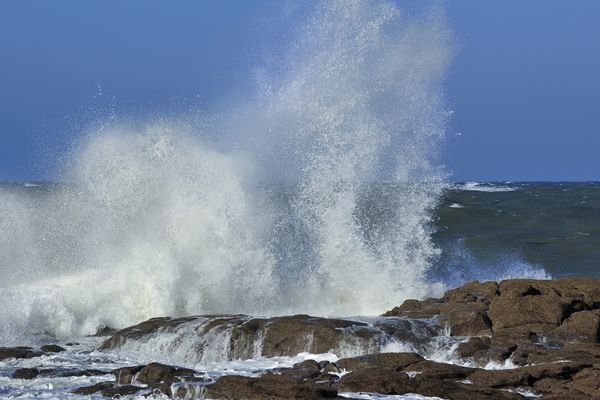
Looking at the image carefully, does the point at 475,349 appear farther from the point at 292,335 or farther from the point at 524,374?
the point at 292,335

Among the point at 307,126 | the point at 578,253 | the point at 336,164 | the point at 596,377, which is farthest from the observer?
the point at 578,253

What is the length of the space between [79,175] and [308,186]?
17.5ft

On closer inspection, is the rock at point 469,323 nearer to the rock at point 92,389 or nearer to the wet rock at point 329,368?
the wet rock at point 329,368

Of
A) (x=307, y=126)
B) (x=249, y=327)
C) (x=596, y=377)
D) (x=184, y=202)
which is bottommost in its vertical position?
(x=596, y=377)

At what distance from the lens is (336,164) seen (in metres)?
20.9

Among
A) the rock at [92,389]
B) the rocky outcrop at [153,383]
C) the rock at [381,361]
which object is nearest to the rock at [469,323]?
the rock at [381,361]

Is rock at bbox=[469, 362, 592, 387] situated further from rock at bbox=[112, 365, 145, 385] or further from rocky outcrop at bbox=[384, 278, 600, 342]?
rock at bbox=[112, 365, 145, 385]

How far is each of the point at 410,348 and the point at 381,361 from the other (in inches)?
51.3

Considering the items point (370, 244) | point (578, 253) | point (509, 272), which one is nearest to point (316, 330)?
point (370, 244)

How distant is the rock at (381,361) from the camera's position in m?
11.0

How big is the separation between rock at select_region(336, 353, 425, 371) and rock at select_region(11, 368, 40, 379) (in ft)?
12.6

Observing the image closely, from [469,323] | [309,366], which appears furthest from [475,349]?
[309,366]

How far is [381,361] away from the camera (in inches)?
437

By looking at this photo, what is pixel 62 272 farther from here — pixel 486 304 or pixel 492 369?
pixel 492 369
